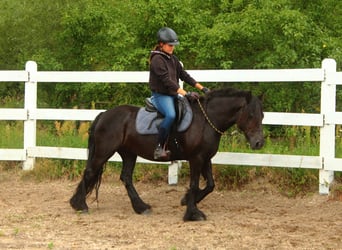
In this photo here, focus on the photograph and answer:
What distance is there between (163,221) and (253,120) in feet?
5.55

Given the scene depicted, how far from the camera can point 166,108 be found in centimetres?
848

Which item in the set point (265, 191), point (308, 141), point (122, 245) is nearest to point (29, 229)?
point (122, 245)

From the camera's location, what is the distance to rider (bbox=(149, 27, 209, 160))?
843 cm

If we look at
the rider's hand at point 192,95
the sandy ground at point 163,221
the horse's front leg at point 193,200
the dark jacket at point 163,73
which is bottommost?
the sandy ground at point 163,221

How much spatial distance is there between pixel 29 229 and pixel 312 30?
921cm

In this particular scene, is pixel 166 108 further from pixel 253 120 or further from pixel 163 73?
pixel 253 120

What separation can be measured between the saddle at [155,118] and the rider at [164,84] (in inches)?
4.8

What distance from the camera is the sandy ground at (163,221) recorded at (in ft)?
23.1

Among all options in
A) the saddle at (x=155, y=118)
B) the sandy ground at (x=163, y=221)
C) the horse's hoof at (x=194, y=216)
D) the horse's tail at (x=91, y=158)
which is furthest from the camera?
the horse's tail at (x=91, y=158)

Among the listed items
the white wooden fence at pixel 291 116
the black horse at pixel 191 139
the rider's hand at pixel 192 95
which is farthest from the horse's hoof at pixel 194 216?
the white wooden fence at pixel 291 116

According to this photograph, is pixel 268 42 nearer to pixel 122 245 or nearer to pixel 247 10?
pixel 247 10

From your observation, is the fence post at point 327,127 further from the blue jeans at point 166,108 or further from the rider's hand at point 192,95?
the blue jeans at point 166,108

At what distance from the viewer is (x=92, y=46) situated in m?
17.6

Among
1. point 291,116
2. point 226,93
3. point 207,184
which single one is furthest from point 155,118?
point 291,116
